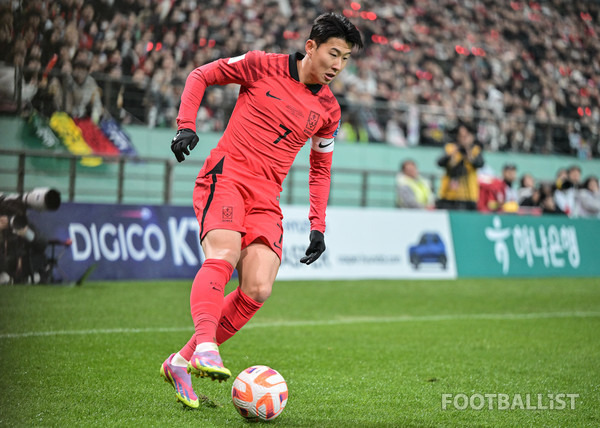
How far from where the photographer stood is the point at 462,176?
14555mm

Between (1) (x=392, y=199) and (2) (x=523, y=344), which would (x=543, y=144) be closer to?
(1) (x=392, y=199)

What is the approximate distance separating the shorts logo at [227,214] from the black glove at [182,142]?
0.38 m

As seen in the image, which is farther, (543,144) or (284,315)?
(543,144)

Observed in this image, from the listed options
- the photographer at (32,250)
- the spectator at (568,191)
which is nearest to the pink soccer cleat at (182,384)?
the photographer at (32,250)

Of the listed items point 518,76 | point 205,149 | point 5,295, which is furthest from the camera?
point 518,76

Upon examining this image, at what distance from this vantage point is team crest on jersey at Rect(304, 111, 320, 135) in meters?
4.77

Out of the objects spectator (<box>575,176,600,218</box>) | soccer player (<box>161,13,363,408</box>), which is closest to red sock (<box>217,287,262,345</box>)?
soccer player (<box>161,13,363,408</box>)

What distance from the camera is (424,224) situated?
1398 cm

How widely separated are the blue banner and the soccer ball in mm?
6296

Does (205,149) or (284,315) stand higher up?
(205,149)

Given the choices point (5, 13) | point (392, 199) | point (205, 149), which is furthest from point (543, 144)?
point (5, 13)

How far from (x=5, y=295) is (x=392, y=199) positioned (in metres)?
10.2

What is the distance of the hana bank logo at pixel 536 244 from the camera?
14562 millimetres

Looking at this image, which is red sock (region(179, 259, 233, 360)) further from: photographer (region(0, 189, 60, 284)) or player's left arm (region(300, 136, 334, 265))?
photographer (region(0, 189, 60, 284))
